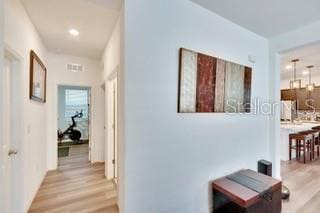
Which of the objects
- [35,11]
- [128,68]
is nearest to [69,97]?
[35,11]

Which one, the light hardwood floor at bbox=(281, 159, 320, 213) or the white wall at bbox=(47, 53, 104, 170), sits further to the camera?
the white wall at bbox=(47, 53, 104, 170)

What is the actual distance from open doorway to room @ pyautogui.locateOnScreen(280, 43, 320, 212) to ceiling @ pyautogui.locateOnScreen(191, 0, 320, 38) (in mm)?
549

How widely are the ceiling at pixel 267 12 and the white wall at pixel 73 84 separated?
10.3 feet

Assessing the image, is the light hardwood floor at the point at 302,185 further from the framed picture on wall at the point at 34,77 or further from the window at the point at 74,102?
the window at the point at 74,102

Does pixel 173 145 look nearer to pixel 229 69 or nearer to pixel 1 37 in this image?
pixel 229 69

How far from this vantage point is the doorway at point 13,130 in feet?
6.18

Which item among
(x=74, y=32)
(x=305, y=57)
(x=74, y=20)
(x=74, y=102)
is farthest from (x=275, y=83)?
(x=74, y=102)

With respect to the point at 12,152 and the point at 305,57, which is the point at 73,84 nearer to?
the point at 12,152

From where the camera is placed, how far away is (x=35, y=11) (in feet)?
7.24

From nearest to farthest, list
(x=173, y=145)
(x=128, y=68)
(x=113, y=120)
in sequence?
1. (x=128, y=68)
2. (x=173, y=145)
3. (x=113, y=120)

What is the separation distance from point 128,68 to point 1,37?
3.01 feet

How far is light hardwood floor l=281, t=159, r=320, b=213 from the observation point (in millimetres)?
2338

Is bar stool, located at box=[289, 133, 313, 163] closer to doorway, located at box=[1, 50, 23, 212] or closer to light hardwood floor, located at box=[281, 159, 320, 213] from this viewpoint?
light hardwood floor, located at box=[281, 159, 320, 213]

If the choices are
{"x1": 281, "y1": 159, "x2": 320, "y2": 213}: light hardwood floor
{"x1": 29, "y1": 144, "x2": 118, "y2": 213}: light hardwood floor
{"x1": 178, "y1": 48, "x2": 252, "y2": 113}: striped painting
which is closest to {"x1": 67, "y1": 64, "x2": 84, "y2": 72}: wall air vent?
{"x1": 29, "y1": 144, "x2": 118, "y2": 213}: light hardwood floor
